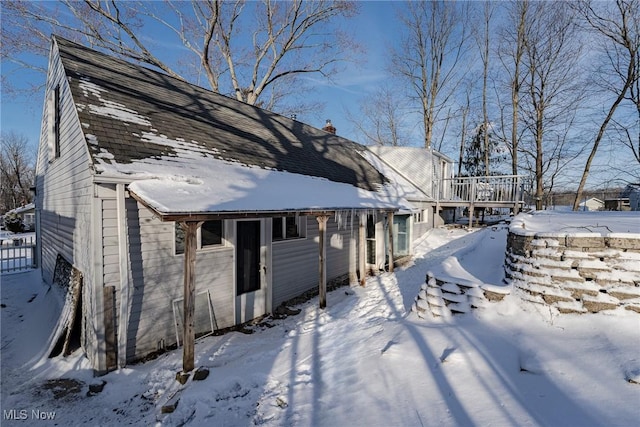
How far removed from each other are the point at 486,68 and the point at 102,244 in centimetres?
2703

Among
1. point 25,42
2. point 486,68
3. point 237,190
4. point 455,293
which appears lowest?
point 455,293

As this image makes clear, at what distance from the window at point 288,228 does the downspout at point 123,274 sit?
298 centimetres

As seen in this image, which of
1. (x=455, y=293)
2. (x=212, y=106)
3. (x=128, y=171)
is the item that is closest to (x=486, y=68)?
(x=212, y=106)

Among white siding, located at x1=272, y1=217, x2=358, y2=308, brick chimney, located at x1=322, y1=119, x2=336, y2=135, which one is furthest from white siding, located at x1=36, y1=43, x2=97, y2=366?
brick chimney, located at x1=322, y1=119, x2=336, y2=135

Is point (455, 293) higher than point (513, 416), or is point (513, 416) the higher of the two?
point (455, 293)

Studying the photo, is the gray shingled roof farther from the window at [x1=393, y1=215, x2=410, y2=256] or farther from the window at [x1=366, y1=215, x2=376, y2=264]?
the window at [x1=393, y1=215, x2=410, y2=256]

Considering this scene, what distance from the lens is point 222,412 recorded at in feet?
11.1

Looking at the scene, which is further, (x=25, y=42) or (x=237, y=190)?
(x=25, y=42)

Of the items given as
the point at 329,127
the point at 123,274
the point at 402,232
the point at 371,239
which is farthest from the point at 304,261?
the point at 329,127

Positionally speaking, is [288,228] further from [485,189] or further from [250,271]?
[485,189]

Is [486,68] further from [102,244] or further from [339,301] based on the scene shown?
[102,244]

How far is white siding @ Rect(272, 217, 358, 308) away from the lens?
7.21 m

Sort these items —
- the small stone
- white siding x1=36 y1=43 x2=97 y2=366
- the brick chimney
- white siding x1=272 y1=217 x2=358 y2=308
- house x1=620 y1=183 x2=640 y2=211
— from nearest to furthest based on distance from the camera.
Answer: the small stone, white siding x1=36 y1=43 x2=97 y2=366, white siding x1=272 y1=217 x2=358 y2=308, house x1=620 y1=183 x2=640 y2=211, the brick chimney

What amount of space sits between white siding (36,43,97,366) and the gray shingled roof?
33 centimetres
